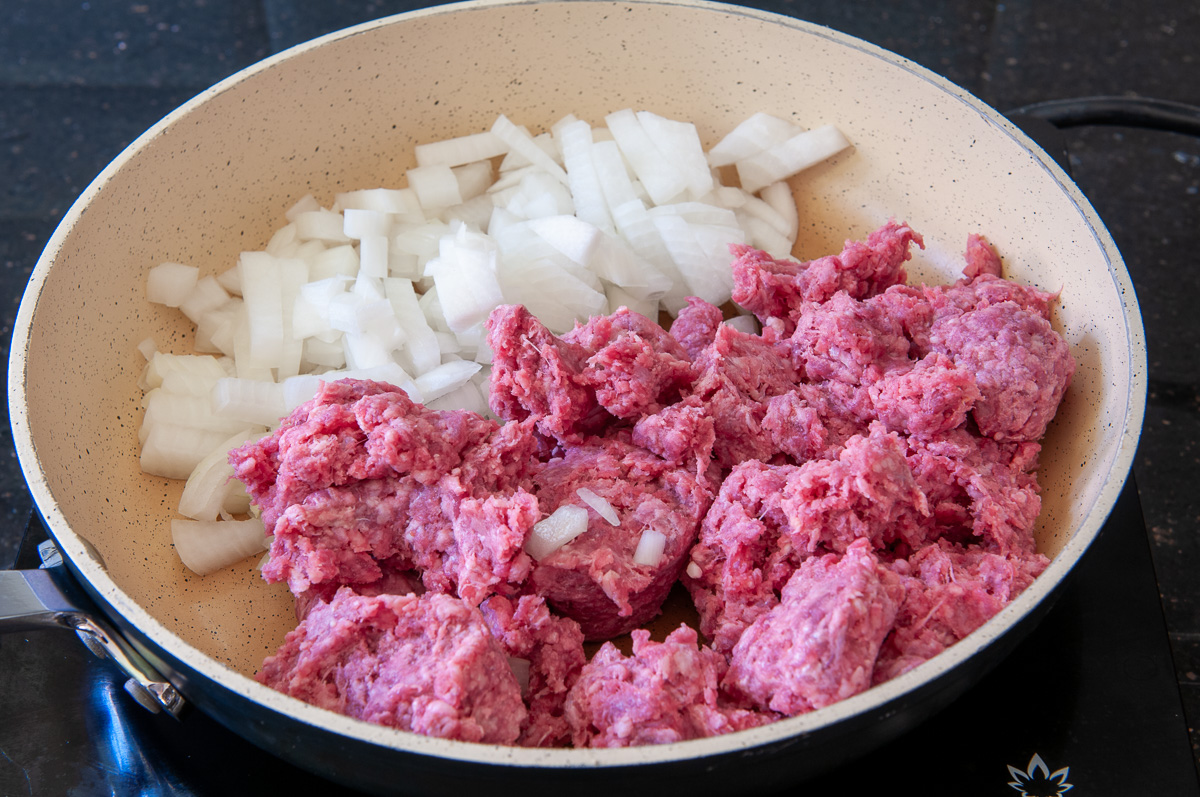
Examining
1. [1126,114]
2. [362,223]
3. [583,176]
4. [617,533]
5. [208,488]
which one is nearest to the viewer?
[617,533]

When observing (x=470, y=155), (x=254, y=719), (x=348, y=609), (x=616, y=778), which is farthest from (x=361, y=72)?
(x=616, y=778)

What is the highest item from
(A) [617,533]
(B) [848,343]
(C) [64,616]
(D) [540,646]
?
(B) [848,343]

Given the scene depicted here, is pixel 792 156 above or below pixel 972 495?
above

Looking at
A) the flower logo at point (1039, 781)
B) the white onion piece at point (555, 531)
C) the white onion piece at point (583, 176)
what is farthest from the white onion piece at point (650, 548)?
the white onion piece at point (583, 176)

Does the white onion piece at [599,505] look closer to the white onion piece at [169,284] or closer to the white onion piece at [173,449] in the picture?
the white onion piece at [173,449]

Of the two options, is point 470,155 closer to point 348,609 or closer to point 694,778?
point 348,609

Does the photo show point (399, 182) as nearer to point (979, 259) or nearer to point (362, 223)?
point (362, 223)

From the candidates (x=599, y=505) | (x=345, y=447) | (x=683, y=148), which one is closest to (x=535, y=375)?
(x=599, y=505)

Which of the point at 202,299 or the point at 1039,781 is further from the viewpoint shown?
the point at 202,299

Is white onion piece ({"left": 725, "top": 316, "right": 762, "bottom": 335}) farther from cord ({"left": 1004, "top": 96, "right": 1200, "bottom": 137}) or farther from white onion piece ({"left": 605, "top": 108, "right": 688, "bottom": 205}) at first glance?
cord ({"left": 1004, "top": 96, "right": 1200, "bottom": 137})
